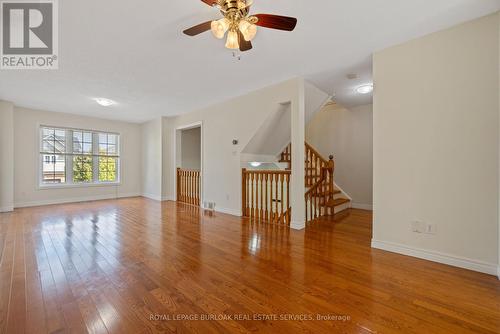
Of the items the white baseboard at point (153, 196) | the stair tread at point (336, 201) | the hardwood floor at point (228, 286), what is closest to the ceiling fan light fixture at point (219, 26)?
the hardwood floor at point (228, 286)

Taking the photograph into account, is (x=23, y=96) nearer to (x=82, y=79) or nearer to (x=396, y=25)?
(x=82, y=79)

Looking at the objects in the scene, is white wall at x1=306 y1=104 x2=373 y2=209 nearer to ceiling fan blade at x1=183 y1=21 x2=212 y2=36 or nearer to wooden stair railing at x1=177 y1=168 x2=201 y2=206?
wooden stair railing at x1=177 y1=168 x2=201 y2=206

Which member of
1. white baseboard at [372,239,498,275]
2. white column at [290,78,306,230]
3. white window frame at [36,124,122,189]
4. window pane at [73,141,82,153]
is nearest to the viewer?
white baseboard at [372,239,498,275]

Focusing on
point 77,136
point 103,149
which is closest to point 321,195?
point 103,149

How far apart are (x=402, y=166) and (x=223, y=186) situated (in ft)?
11.3

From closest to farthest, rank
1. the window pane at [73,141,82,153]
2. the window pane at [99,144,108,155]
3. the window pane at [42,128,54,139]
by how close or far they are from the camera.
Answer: the window pane at [42,128,54,139] < the window pane at [73,141,82,153] < the window pane at [99,144,108,155]

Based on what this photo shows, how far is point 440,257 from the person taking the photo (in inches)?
94.6

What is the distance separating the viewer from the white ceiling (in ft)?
6.70

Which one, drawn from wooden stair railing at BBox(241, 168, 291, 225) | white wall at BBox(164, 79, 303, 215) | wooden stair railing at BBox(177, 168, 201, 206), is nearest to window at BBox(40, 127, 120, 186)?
wooden stair railing at BBox(177, 168, 201, 206)

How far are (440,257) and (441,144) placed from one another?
127cm

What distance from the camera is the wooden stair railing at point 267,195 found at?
13.0ft

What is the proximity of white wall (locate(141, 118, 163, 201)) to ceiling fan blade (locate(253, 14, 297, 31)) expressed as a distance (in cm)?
559

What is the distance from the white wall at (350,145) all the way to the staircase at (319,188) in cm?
64

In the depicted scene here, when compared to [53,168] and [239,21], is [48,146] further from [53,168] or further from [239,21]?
[239,21]
